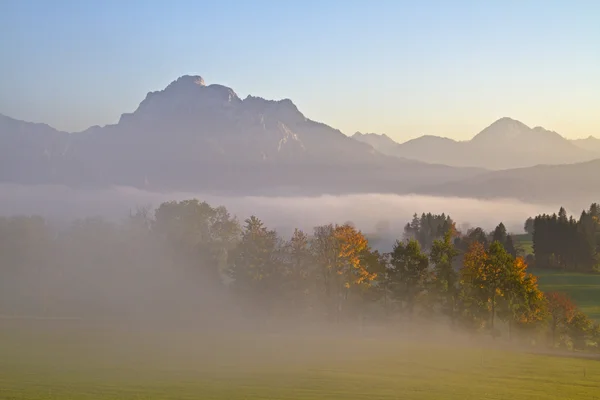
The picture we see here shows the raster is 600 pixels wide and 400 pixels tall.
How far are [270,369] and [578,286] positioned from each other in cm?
8828

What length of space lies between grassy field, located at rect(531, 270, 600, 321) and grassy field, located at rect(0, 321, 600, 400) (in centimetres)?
4577

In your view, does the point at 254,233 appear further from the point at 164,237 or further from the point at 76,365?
the point at 76,365

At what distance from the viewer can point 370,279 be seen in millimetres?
91625

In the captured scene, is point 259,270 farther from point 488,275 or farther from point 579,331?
point 579,331

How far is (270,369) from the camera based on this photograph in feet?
184

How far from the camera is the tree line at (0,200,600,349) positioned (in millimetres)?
83438

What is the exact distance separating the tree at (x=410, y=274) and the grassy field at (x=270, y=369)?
1003cm

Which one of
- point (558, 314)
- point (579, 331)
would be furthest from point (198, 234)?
point (579, 331)

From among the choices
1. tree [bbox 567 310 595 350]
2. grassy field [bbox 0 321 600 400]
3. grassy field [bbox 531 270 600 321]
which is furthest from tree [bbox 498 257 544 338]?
grassy field [bbox 531 270 600 321]

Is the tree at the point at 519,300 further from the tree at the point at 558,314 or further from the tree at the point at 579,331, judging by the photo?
the tree at the point at 579,331

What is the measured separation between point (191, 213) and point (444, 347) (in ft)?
266

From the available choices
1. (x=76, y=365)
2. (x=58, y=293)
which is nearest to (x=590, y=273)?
(x=58, y=293)

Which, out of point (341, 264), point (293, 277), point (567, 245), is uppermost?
point (567, 245)

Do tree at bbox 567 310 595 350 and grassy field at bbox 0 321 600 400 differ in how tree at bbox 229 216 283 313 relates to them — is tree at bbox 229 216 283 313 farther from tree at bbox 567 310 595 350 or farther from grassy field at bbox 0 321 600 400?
tree at bbox 567 310 595 350
